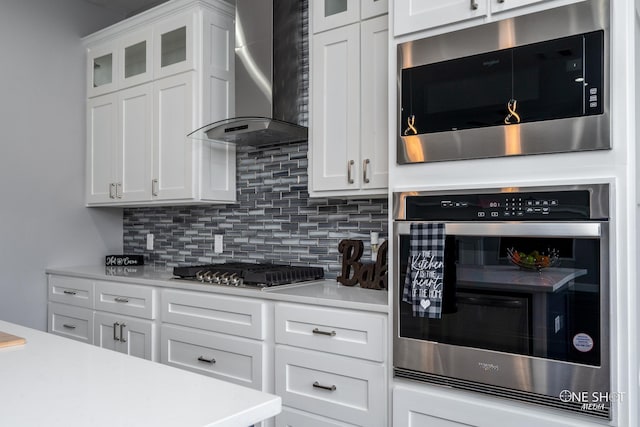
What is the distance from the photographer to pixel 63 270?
359cm

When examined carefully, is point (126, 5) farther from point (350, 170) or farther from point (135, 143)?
→ point (350, 170)

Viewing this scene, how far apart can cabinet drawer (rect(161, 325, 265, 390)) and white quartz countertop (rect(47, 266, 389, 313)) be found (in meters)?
0.24

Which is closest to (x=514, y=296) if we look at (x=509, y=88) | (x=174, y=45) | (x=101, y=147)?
(x=509, y=88)

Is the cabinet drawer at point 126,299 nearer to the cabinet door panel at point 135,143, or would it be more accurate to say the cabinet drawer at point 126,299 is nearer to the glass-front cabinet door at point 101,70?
the cabinet door panel at point 135,143

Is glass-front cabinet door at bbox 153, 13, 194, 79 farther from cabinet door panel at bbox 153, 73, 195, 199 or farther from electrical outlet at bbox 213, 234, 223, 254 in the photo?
electrical outlet at bbox 213, 234, 223, 254

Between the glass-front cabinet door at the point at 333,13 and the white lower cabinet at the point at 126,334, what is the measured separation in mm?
1915

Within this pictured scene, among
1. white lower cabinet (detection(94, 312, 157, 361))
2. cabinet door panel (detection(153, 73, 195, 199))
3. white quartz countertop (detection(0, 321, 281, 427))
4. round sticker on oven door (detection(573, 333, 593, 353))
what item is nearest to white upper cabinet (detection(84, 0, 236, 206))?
cabinet door panel (detection(153, 73, 195, 199))

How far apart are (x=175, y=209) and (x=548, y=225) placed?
2830 mm

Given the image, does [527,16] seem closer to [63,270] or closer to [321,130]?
[321,130]

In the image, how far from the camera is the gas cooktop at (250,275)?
2.56 m

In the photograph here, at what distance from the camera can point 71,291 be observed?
352 cm

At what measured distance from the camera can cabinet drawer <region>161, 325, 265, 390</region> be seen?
2.46 m

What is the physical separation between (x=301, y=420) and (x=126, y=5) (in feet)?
11.3

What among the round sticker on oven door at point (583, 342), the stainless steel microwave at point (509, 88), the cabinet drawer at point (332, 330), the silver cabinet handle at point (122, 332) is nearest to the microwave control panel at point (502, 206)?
the stainless steel microwave at point (509, 88)
